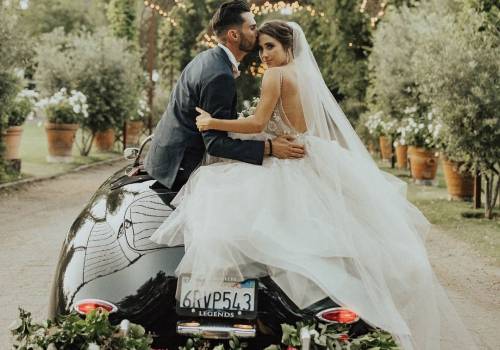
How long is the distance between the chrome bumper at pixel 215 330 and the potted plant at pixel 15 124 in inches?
497

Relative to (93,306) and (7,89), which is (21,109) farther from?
(93,306)

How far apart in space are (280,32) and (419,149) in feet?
42.1

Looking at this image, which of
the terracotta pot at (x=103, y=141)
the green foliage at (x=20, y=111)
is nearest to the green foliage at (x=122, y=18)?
the terracotta pot at (x=103, y=141)

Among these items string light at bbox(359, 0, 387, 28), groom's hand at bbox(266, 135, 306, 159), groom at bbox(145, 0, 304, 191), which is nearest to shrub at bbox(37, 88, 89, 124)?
string light at bbox(359, 0, 387, 28)

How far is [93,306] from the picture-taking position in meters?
3.89

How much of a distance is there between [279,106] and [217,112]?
0.40 m

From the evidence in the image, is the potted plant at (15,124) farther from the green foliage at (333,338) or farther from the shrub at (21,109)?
the green foliage at (333,338)

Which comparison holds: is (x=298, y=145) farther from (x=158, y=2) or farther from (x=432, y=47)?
(x=158, y=2)

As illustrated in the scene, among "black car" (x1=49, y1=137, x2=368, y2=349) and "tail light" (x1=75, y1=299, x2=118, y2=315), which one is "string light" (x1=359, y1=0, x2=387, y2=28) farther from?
"tail light" (x1=75, y1=299, x2=118, y2=315)

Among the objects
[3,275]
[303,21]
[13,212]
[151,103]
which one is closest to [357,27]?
[303,21]

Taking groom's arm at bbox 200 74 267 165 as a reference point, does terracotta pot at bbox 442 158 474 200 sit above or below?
below

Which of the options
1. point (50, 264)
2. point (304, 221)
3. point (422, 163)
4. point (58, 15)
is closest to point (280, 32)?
point (304, 221)

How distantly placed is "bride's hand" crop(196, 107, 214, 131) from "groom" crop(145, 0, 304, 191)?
4 centimetres

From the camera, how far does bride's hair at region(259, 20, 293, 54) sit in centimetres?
469
